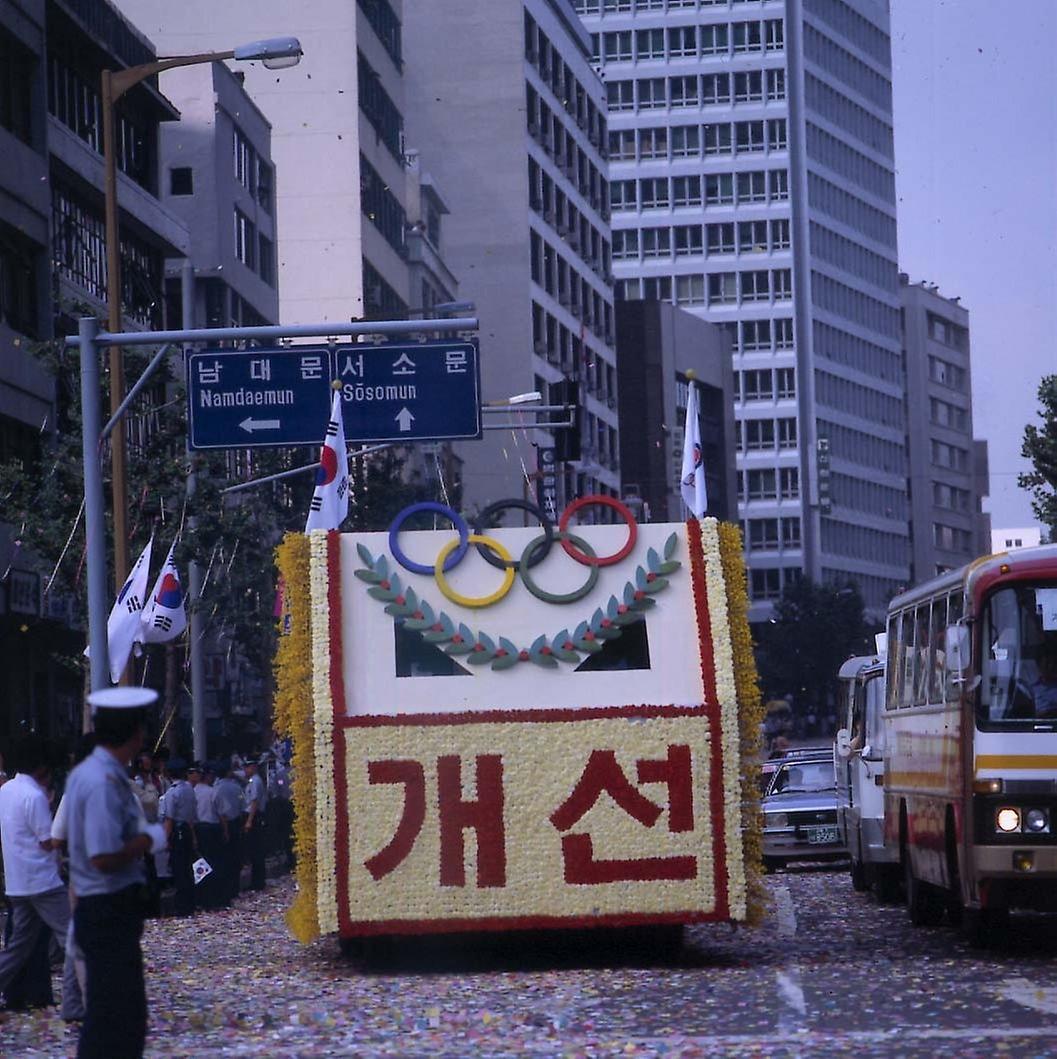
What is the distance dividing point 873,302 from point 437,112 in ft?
225

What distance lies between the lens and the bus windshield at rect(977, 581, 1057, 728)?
17281mm

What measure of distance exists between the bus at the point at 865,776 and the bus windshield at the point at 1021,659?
5.87 metres

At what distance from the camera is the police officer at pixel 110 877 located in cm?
995

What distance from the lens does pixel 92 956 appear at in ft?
32.8

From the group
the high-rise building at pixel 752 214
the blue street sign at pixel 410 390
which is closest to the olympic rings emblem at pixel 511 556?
the blue street sign at pixel 410 390

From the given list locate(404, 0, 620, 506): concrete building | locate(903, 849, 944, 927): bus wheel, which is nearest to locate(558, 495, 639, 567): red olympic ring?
locate(903, 849, 944, 927): bus wheel

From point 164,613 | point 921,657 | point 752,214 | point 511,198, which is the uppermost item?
point 752,214

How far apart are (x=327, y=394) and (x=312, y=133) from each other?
52.6 meters

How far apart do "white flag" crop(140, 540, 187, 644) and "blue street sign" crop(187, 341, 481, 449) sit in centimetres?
424

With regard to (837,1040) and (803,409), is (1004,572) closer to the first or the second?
(837,1040)

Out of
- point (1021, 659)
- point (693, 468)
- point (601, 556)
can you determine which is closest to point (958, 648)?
point (1021, 659)

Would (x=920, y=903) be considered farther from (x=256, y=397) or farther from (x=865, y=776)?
(x=256, y=397)

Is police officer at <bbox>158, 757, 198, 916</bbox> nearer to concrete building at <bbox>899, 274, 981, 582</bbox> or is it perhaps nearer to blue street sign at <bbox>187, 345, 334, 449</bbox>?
blue street sign at <bbox>187, 345, 334, 449</bbox>

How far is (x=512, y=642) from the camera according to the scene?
1806 cm
